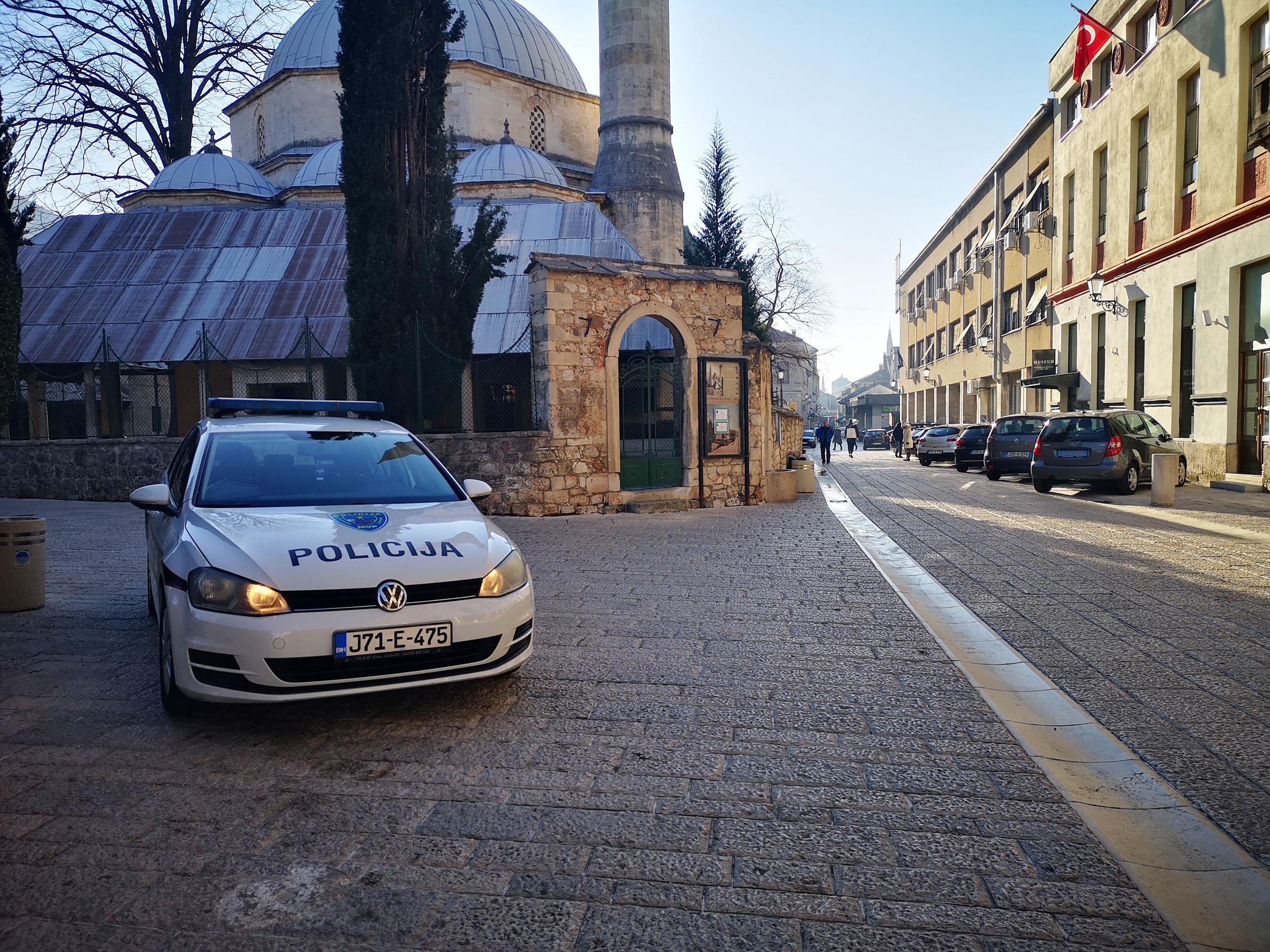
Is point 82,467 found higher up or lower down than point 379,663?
higher up

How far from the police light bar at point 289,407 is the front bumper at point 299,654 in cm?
246

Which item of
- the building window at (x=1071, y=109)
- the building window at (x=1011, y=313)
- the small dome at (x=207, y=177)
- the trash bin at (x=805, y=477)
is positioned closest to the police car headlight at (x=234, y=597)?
the trash bin at (x=805, y=477)

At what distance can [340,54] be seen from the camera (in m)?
15.6

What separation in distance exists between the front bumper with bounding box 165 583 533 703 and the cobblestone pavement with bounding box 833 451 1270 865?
3.18 meters

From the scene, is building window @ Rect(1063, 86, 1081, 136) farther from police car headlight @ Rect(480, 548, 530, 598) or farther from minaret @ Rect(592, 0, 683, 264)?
police car headlight @ Rect(480, 548, 530, 598)

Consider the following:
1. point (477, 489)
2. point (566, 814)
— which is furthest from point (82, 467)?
point (566, 814)

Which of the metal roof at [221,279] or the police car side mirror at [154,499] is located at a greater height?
the metal roof at [221,279]

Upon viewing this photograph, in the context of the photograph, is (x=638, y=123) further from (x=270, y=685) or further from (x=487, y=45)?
(x=270, y=685)

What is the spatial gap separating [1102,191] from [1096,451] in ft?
49.8

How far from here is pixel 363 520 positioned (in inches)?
190

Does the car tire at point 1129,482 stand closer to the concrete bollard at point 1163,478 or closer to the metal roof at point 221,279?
the concrete bollard at point 1163,478

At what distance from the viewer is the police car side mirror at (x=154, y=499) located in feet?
17.3

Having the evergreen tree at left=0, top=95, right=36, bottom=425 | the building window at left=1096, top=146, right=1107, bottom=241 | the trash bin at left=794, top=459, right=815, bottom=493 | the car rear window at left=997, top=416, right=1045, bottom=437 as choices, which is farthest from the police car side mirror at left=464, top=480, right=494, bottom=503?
the building window at left=1096, top=146, right=1107, bottom=241

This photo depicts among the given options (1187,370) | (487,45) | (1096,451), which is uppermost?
(487,45)
